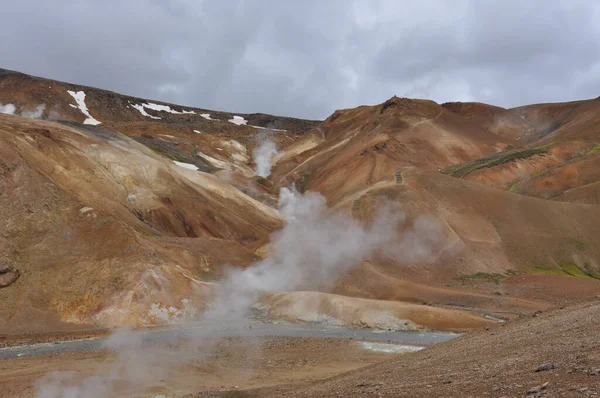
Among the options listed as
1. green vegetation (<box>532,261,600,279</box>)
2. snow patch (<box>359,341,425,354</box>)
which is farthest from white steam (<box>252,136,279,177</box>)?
snow patch (<box>359,341,425,354</box>)

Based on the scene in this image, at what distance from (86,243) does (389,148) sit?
239ft

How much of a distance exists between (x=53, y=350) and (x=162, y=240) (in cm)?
2406

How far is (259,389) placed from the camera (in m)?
21.7

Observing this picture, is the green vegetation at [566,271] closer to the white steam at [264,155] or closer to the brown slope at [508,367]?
the brown slope at [508,367]

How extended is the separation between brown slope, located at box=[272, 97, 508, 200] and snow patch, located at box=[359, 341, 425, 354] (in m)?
61.2

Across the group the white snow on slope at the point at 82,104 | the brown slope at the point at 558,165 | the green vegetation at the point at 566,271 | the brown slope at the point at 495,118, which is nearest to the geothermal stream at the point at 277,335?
the green vegetation at the point at 566,271

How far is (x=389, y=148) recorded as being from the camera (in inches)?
4313

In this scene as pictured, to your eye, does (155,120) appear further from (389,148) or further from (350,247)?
(350,247)

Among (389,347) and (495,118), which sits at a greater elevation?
(495,118)

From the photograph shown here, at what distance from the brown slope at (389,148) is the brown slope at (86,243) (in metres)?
36.8

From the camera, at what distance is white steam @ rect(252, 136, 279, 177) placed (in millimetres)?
147375

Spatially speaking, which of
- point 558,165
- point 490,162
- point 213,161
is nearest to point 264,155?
point 213,161

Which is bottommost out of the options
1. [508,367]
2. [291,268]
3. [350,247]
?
[508,367]

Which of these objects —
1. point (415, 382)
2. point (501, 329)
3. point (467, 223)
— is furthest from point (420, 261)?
point (415, 382)
